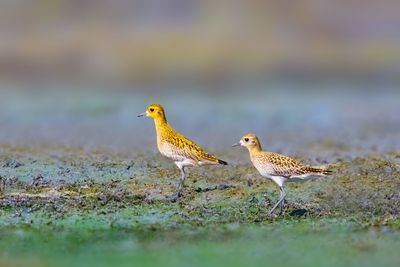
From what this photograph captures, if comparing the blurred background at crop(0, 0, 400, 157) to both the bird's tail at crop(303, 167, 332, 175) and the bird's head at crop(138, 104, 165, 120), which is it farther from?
the bird's tail at crop(303, 167, 332, 175)

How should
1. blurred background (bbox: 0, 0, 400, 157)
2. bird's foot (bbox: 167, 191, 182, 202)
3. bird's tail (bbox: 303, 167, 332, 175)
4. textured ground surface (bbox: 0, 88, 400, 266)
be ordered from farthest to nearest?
1. blurred background (bbox: 0, 0, 400, 157)
2. bird's foot (bbox: 167, 191, 182, 202)
3. bird's tail (bbox: 303, 167, 332, 175)
4. textured ground surface (bbox: 0, 88, 400, 266)

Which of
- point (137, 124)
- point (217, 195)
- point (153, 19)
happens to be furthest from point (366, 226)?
point (153, 19)

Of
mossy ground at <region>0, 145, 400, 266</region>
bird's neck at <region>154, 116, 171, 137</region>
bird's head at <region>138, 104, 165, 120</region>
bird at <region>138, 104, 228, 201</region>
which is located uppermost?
bird's head at <region>138, 104, 165, 120</region>

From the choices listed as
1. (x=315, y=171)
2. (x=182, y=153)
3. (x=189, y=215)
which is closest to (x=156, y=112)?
(x=182, y=153)

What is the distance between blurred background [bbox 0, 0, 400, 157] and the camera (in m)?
22.7

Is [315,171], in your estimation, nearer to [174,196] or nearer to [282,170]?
[282,170]

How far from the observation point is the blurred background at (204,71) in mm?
22688

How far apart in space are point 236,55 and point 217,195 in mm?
21010

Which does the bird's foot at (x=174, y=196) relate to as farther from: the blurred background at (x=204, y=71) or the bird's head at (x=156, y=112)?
the blurred background at (x=204, y=71)

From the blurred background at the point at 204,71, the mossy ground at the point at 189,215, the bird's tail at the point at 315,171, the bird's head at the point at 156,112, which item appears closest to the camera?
the mossy ground at the point at 189,215

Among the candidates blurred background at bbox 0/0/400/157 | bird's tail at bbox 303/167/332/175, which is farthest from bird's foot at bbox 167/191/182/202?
blurred background at bbox 0/0/400/157

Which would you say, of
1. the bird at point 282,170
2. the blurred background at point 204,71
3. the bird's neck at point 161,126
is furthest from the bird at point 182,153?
the blurred background at point 204,71

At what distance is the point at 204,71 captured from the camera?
33.5m

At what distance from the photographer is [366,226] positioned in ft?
42.1
